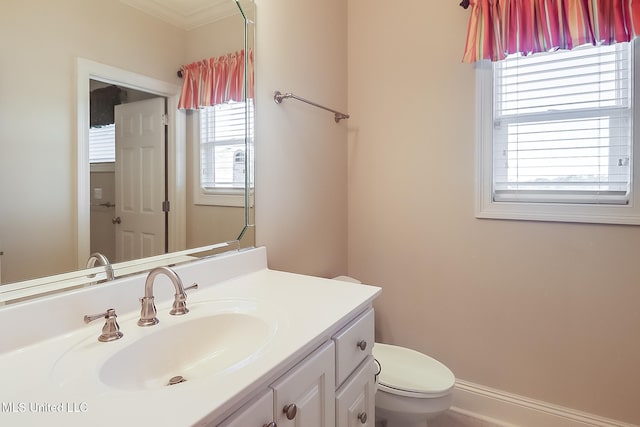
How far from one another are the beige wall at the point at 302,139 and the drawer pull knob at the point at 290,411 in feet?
2.65

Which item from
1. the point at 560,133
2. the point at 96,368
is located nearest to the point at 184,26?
the point at 96,368

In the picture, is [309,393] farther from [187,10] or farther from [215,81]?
[187,10]

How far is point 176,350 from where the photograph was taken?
0.90 m

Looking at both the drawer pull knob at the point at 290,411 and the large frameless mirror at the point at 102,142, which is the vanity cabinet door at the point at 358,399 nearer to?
the drawer pull knob at the point at 290,411

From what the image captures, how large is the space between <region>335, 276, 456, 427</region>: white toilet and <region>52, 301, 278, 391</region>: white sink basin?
2.38ft

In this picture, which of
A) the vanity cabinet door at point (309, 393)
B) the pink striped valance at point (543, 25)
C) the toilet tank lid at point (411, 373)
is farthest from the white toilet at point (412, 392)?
the pink striped valance at point (543, 25)

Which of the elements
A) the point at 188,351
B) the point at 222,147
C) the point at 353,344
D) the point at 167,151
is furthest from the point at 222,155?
the point at 353,344

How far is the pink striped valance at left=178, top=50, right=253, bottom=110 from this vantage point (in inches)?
47.8

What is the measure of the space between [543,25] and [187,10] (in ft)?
4.76

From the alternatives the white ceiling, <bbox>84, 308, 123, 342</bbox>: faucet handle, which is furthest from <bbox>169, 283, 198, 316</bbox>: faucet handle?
the white ceiling

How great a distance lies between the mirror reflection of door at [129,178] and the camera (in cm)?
95

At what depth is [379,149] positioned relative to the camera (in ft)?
6.54

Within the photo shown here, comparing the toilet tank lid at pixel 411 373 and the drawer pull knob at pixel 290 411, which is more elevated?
the drawer pull knob at pixel 290 411

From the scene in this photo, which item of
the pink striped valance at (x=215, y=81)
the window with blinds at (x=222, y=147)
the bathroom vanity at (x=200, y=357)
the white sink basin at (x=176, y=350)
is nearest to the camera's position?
the bathroom vanity at (x=200, y=357)
